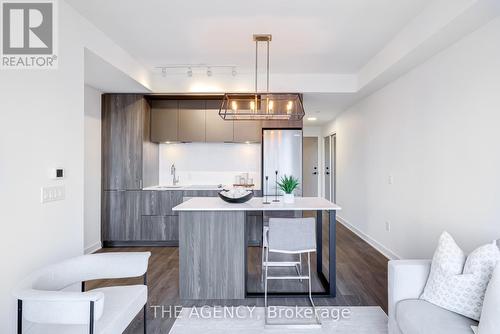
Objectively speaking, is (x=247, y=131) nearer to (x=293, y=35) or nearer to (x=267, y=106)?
(x=267, y=106)

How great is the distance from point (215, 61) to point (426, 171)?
9.87 feet

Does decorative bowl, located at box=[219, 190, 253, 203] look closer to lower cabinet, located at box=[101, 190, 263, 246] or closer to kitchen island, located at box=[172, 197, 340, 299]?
kitchen island, located at box=[172, 197, 340, 299]

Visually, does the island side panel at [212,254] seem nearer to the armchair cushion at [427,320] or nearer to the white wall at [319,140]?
the armchair cushion at [427,320]

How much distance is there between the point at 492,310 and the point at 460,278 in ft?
1.05

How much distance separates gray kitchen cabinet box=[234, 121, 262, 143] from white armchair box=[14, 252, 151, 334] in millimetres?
3092

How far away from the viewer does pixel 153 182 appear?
197 inches

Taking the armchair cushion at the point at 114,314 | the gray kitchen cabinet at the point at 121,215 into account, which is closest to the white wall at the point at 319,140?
the gray kitchen cabinet at the point at 121,215

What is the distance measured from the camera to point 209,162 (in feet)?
17.4

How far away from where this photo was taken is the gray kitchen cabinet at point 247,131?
4840 millimetres

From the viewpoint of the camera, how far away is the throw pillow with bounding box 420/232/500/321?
5.38 ft

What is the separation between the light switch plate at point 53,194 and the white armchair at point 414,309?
264 cm

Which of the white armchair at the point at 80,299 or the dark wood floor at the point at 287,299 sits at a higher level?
the white armchair at the point at 80,299

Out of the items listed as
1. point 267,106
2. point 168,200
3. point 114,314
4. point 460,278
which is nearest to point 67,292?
point 114,314

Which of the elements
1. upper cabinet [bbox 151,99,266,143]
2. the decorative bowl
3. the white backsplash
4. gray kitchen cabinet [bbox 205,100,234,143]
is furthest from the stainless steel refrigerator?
the decorative bowl
